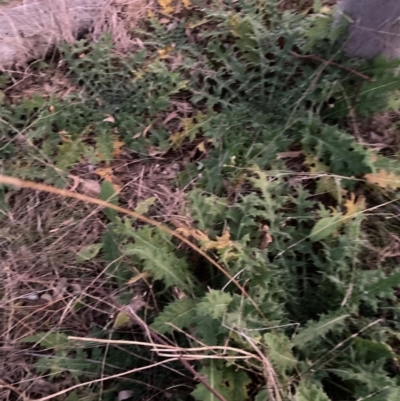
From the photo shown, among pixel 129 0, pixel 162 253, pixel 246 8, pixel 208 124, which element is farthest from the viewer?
pixel 129 0

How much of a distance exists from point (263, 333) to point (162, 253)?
436 millimetres

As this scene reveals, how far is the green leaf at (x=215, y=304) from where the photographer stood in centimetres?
151

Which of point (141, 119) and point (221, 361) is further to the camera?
point (141, 119)

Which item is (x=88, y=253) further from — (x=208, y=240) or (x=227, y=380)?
(x=227, y=380)

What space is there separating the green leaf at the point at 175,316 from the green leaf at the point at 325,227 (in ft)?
1.70

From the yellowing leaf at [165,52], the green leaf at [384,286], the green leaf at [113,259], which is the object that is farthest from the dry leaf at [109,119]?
the green leaf at [384,286]

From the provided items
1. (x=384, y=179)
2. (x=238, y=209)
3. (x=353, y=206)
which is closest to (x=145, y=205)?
(x=238, y=209)

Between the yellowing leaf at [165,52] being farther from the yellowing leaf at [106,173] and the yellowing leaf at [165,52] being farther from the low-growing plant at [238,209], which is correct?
the yellowing leaf at [106,173]

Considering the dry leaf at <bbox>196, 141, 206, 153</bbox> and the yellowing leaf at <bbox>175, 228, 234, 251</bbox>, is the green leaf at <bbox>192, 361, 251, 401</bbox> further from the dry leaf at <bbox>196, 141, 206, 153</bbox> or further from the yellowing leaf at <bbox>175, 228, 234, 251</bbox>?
the dry leaf at <bbox>196, 141, 206, 153</bbox>

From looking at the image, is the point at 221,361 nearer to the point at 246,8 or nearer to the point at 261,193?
the point at 261,193

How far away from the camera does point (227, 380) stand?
1583 mm

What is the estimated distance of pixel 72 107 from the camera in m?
2.27

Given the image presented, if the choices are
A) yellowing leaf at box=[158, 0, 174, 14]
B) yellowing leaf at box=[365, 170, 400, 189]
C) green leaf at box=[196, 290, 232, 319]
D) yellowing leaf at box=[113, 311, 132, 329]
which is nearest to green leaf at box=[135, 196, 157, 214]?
yellowing leaf at box=[113, 311, 132, 329]

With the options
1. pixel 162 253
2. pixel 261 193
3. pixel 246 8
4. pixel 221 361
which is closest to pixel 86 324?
pixel 162 253
